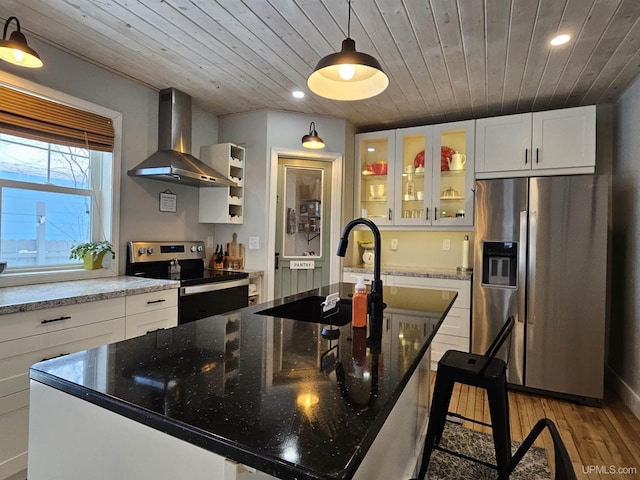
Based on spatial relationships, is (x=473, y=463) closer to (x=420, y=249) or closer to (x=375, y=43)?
(x=420, y=249)

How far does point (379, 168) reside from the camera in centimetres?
396

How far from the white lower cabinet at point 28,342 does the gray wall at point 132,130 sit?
840 millimetres

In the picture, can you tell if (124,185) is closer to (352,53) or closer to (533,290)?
(352,53)

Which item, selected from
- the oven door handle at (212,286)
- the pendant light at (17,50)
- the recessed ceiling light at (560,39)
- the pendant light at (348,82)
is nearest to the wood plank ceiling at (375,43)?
the recessed ceiling light at (560,39)

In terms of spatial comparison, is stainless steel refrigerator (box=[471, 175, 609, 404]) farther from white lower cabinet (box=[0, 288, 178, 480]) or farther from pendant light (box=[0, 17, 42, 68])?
pendant light (box=[0, 17, 42, 68])

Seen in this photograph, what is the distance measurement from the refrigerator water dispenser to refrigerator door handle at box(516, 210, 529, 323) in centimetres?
4

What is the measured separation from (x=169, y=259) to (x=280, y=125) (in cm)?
168

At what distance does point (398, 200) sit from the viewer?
3.83m

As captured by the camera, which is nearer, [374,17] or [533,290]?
[374,17]

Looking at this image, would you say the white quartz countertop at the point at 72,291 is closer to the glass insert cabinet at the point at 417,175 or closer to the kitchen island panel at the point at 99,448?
the kitchen island panel at the point at 99,448

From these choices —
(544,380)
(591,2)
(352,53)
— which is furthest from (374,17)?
(544,380)

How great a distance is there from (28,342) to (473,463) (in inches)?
99.3

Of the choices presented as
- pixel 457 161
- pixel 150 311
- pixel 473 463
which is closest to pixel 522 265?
pixel 457 161

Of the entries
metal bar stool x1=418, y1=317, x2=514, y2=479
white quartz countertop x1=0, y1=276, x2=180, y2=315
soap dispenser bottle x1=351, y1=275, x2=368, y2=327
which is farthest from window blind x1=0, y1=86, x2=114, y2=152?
metal bar stool x1=418, y1=317, x2=514, y2=479
